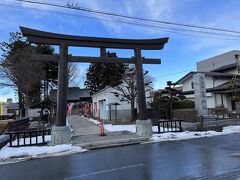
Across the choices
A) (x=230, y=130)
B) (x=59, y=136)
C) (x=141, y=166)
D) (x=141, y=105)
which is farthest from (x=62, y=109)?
(x=230, y=130)

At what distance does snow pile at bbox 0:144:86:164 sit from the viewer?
10.6 m

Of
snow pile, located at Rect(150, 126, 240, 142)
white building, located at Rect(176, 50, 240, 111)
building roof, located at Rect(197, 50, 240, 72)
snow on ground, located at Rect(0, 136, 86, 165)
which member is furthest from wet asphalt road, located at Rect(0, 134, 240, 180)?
building roof, located at Rect(197, 50, 240, 72)

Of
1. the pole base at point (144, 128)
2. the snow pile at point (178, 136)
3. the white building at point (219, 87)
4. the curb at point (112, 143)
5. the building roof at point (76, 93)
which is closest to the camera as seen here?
the curb at point (112, 143)

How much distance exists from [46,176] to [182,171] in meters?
3.99

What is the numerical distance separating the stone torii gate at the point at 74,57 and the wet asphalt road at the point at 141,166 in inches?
133

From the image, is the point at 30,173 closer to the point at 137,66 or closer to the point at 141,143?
the point at 141,143

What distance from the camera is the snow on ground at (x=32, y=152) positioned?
34.7 ft

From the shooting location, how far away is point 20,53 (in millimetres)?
29406

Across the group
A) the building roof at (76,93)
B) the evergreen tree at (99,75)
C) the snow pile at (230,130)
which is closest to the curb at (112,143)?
the snow pile at (230,130)

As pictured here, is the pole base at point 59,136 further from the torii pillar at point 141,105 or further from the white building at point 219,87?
the white building at point 219,87

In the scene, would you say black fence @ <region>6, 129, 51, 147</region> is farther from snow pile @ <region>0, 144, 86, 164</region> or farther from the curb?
the curb

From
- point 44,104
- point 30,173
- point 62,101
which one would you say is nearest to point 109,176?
point 30,173

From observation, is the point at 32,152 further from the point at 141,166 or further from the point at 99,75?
the point at 99,75

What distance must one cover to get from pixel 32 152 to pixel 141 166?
5861mm
